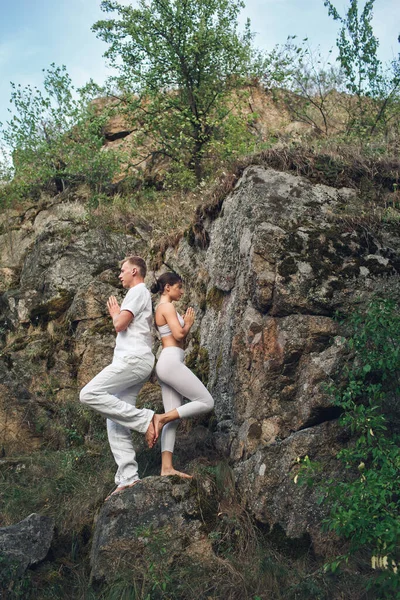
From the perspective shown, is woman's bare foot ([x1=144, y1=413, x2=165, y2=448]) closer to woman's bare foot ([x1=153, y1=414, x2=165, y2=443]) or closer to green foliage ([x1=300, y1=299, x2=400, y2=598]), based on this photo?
woman's bare foot ([x1=153, y1=414, x2=165, y2=443])

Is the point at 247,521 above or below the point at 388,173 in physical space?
below

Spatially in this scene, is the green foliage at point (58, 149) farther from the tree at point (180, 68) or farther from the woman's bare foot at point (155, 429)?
the woman's bare foot at point (155, 429)

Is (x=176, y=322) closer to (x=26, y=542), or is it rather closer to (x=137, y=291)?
(x=137, y=291)

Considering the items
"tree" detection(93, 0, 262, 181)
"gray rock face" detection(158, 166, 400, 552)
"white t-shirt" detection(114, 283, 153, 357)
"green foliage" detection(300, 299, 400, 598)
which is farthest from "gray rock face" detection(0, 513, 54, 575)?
"tree" detection(93, 0, 262, 181)

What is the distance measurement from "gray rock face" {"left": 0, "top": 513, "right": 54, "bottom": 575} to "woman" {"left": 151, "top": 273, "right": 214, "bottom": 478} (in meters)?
1.39

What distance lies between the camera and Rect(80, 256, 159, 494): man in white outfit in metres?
6.62

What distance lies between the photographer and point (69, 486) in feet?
25.0

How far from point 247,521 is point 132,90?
49.2ft

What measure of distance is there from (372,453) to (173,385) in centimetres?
233

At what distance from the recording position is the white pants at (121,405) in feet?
21.7

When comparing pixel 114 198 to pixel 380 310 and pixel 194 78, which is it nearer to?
pixel 194 78

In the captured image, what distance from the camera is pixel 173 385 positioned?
6941mm

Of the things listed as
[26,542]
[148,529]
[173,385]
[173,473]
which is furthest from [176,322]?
[26,542]

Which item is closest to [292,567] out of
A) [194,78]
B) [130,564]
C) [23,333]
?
[130,564]
